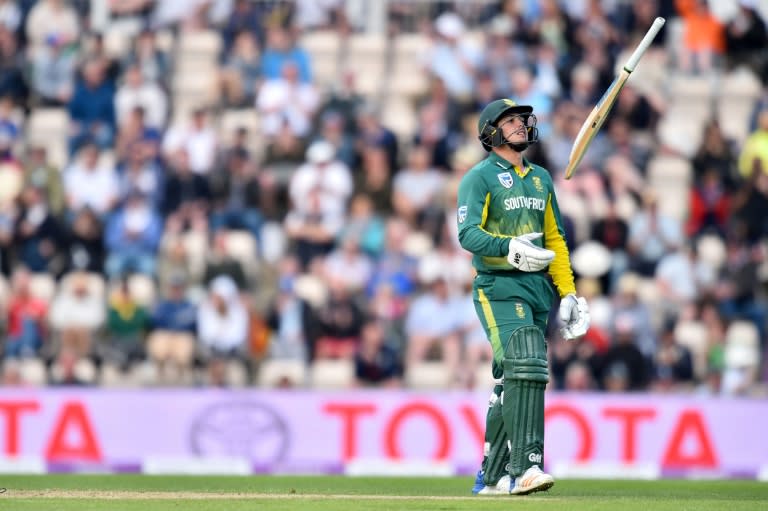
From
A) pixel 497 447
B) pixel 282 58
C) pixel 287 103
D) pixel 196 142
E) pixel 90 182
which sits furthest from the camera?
pixel 282 58

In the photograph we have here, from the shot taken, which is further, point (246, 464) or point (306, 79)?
point (306, 79)

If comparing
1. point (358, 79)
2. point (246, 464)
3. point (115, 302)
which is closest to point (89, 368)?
point (115, 302)

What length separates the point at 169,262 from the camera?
1917 centimetres

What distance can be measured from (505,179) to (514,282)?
62 cm

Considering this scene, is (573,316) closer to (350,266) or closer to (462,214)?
(462,214)

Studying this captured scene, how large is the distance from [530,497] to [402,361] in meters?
8.01

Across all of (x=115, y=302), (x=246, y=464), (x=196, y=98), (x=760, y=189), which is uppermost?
(x=196, y=98)

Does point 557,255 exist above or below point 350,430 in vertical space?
above

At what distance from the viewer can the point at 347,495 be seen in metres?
10.7

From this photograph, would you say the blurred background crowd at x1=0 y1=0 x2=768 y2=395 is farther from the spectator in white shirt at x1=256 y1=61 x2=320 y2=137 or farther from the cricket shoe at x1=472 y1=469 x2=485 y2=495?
the cricket shoe at x1=472 y1=469 x2=485 y2=495

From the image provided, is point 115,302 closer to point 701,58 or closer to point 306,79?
point 306,79

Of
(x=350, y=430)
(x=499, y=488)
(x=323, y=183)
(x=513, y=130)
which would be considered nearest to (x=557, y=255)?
(x=513, y=130)

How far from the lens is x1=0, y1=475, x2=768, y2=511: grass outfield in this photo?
9.48 m

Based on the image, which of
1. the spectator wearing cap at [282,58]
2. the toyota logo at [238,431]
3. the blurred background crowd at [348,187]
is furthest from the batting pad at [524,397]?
the spectator wearing cap at [282,58]
